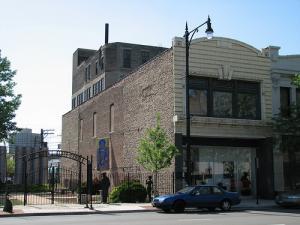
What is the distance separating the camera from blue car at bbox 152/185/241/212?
79.7 feet

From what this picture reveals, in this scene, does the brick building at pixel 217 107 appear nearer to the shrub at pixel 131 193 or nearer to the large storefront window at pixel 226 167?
the large storefront window at pixel 226 167

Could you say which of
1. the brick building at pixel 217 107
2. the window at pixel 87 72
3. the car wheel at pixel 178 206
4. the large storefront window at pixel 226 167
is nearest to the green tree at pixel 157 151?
the brick building at pixel 217 107

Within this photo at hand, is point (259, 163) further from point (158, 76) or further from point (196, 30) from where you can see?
point (196, 30)

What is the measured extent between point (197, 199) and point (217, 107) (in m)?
9.77

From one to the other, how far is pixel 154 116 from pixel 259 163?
25.7 ft

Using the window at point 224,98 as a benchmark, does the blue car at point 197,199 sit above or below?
below

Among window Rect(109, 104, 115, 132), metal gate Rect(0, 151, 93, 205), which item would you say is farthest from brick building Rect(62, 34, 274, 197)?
window Rect(109, 104, 115, 132)

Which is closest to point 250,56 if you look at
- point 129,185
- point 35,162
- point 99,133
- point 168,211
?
point 129,185

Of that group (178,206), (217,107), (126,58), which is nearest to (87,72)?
(126,58)

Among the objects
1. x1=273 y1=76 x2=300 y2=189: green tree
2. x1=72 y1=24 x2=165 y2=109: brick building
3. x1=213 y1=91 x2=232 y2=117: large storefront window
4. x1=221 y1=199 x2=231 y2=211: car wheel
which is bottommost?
x1=221 y1=199 x2=231 y2=211: car wheel

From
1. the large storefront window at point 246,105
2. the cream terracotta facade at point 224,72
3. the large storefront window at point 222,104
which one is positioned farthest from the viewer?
the large storefront window at point 246,105

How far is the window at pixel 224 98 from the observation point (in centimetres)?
3275

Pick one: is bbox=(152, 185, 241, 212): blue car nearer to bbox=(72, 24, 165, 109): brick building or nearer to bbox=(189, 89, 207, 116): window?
bbox=(189, 89, 207, 116): window

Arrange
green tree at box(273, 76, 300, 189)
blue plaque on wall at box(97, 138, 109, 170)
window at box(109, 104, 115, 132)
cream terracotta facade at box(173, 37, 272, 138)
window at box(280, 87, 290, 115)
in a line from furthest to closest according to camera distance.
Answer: blue plaque on wall at box(97, 138, 109, 170) → window at box(109, 104, 115, 132) → window at box(280, 87, 290, 115) → green tree at box(273, 76, 300, 189) → cream terracotta facade at box(173, 37, 272, 138)
